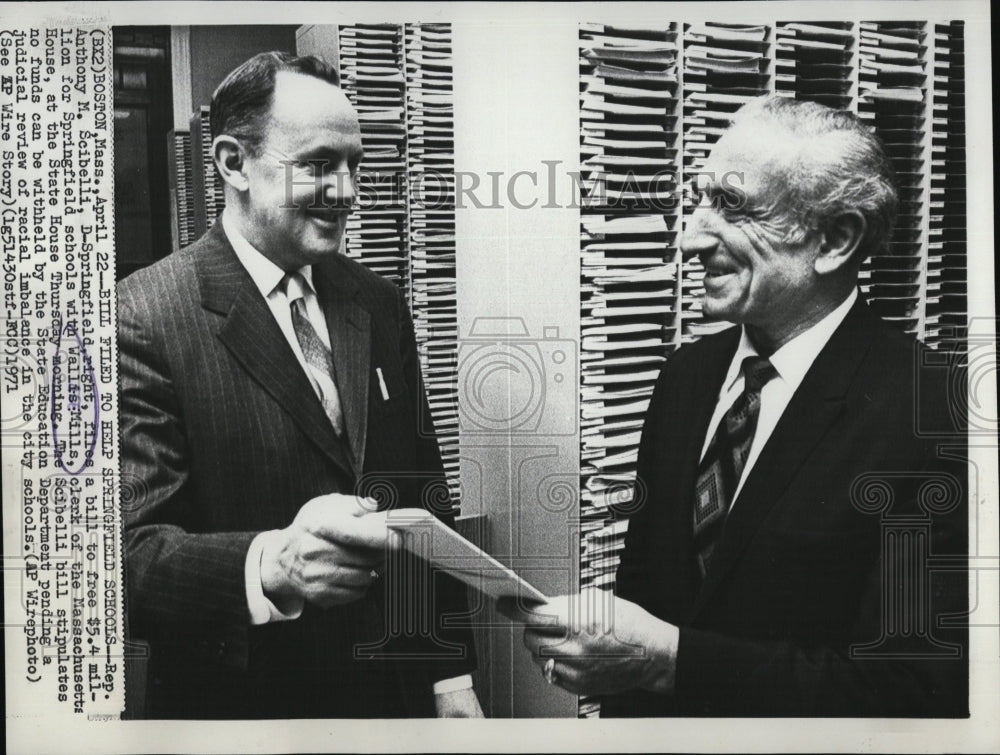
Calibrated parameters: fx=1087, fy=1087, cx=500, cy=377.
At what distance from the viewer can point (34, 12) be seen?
2.47 metres

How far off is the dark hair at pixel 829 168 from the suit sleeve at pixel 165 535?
55.1 inches

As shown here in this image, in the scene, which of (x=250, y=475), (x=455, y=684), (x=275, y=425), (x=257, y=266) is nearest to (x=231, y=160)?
(x=257, y=266)

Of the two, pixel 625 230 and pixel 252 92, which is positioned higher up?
pixel 252 92

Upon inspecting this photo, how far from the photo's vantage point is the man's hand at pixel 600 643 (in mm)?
2451

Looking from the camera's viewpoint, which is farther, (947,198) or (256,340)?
(947,198)

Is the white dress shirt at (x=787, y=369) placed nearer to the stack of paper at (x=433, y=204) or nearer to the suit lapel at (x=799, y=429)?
the suit lapel at (x=799, y=429)

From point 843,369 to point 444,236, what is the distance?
92 centimetres

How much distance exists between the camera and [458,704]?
2502mm

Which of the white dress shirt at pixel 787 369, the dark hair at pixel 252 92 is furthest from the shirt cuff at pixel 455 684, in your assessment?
the dark hair at pixel 252 92

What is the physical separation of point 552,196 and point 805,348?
651 mm

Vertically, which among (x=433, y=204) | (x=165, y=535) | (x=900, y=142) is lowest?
(x=165, y=535)

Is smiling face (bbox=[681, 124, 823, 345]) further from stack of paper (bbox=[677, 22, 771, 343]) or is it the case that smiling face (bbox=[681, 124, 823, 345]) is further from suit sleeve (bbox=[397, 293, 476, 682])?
suit sleeve (bbox=[397, 293, 476, 682])

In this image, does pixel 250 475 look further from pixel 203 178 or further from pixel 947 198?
pixel 947 198

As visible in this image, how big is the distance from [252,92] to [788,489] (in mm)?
1450
